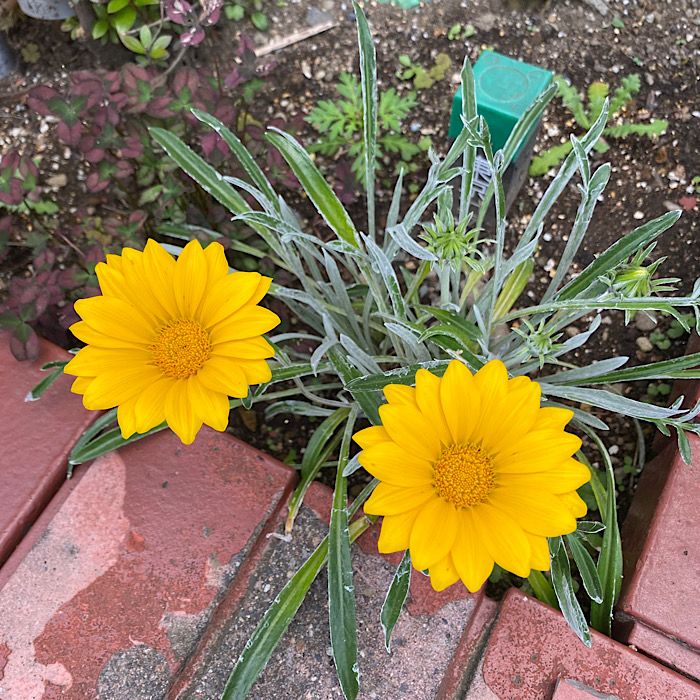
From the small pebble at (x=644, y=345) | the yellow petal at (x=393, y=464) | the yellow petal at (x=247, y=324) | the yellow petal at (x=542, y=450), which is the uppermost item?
the small pebble at (x=644, y=345)

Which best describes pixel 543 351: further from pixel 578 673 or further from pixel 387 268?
pixel 578 673

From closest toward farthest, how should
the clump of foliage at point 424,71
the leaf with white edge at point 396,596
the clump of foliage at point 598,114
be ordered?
the leaf with white edge at point 396,596 < the clump of foliage at point 598,114 < the clump of foliage at point 424,71

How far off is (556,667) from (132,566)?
0.71 m

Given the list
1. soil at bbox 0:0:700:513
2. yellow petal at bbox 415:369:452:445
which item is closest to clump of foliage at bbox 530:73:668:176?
soil at bbox 0:0:700:513

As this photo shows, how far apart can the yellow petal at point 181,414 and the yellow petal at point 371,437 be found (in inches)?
7.7

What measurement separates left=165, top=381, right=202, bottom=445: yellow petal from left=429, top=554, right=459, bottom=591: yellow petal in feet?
1.05

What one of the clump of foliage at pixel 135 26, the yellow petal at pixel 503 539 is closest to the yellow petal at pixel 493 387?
the yellow petal at pixel 503 539

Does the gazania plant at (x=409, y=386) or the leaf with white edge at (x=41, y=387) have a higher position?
the gazania plant at (x=409, y=386)

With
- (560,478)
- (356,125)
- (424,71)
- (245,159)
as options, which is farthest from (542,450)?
(424,71)

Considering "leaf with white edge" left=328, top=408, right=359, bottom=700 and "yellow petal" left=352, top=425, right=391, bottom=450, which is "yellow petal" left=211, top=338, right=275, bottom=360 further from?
"leaf with white edge" left=328, top=408, right=359, bottom=700

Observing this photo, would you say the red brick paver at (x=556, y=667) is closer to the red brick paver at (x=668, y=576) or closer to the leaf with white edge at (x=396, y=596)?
the red brick paver at (x=668, y=576)

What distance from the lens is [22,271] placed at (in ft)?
4.95

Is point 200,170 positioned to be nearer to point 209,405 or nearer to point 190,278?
point 190,278

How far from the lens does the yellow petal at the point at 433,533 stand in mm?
766
